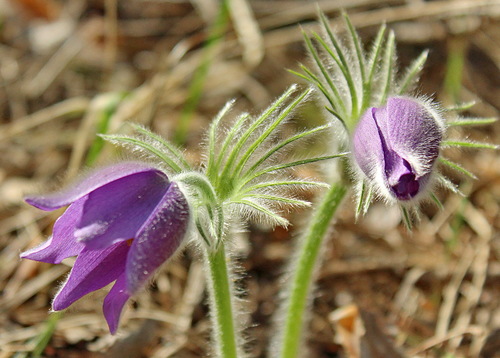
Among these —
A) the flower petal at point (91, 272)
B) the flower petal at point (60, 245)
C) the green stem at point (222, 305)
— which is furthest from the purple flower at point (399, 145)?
the flower petal at point (60, 245)

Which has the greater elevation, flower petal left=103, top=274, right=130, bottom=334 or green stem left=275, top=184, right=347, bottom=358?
green stem left=275, top=184, right=347, bottom=358

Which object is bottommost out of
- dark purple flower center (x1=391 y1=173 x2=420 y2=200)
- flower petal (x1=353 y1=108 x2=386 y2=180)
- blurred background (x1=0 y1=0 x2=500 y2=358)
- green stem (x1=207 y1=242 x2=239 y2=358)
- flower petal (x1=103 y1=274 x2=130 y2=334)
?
flower petal (x1=103 y1=274 x2=130 y2=334)

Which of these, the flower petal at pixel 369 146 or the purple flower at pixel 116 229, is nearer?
the purple flower at pixel 116 229

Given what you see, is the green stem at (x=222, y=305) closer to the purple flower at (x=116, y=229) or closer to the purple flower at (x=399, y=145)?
the purple flower at (x=116, y=229)

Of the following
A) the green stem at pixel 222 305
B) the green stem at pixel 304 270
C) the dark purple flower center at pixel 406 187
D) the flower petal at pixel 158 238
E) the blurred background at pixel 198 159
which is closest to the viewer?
the flower petal at pixel 158 238

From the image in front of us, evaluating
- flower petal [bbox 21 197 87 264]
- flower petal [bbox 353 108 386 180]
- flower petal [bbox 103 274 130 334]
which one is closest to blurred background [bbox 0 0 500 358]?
flower petal [bbox 103 274 130 334]

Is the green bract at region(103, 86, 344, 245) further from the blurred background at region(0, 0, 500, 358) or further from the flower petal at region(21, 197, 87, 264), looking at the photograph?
the flower petal at region(21, 197, 87, 264)

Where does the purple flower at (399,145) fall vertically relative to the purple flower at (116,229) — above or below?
above
